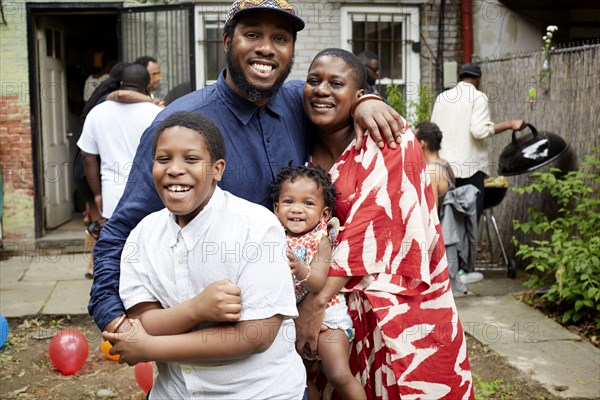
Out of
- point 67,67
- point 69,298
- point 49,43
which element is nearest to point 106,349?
point 69,298

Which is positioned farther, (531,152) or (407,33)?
(407,33)

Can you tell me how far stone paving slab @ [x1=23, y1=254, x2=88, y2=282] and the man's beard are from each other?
220 inches

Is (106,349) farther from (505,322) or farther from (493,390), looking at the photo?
(505,322)

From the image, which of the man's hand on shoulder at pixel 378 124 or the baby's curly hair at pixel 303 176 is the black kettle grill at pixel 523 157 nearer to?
the man's hand on shoulder at pixel 378 124

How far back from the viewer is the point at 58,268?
8.38 m

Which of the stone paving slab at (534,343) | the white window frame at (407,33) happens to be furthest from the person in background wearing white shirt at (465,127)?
the white window frame at (407,33)

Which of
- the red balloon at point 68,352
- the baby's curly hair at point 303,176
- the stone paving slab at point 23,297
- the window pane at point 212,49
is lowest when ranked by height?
the stone paving slab at point 23,297

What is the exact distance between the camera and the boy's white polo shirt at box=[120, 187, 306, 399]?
2.18 metres

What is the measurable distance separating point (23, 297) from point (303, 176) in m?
5.03

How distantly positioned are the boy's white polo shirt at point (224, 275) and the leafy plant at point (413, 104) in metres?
6.66

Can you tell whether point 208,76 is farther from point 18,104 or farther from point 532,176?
point 532,176

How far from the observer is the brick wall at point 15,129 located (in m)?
9.09

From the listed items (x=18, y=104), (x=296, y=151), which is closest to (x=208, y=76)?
(x=18, y=104)

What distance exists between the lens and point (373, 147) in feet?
9.12
